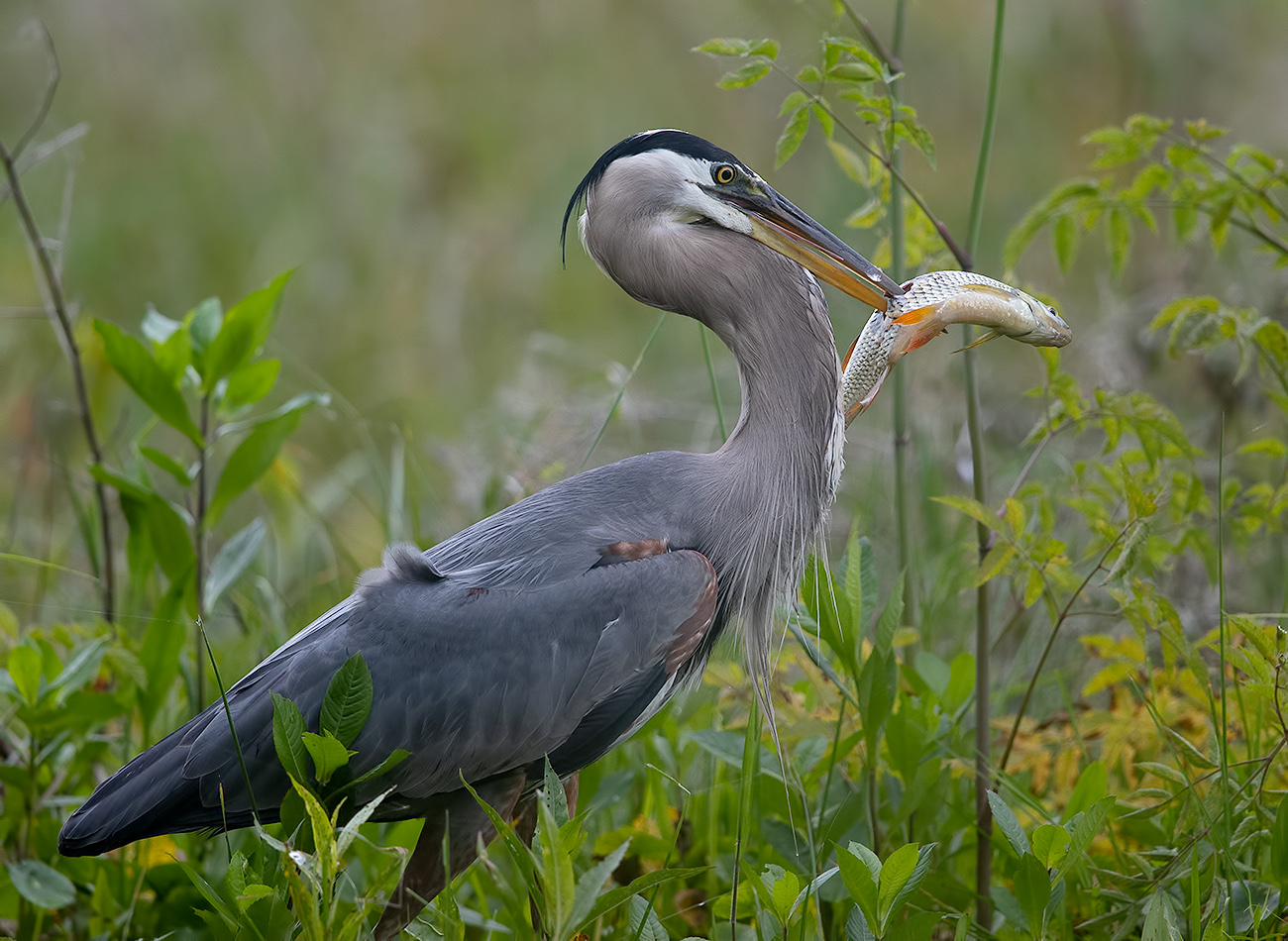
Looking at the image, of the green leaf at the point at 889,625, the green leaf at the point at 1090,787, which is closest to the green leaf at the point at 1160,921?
the green leaf at the point at 1090,787

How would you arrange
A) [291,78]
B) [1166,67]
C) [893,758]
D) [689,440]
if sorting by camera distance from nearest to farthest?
[893,758], [689,440], [1166,67], [291,78]

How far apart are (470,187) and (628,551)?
5758 millimetres

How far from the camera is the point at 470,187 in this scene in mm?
7723

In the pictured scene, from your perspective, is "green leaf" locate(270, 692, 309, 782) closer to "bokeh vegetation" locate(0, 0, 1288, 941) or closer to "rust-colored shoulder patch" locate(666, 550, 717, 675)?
"bokeh vegetation" locate(0, 0, 1288, 941)

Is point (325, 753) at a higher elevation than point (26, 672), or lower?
higher

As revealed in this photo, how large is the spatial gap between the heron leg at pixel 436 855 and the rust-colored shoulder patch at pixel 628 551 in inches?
18.6

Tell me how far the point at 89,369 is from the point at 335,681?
115 inches

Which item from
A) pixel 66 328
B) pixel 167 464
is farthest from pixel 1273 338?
pixel 66 328

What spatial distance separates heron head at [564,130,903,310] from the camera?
253 centimetres

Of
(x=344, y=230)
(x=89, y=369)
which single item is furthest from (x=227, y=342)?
(x=344, y=230)

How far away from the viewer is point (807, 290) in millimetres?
2594

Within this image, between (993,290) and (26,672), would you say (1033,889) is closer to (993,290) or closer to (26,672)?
(993,290)

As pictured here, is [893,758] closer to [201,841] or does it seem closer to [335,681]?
[335,681]

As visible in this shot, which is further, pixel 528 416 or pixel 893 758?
pixel 528 416
